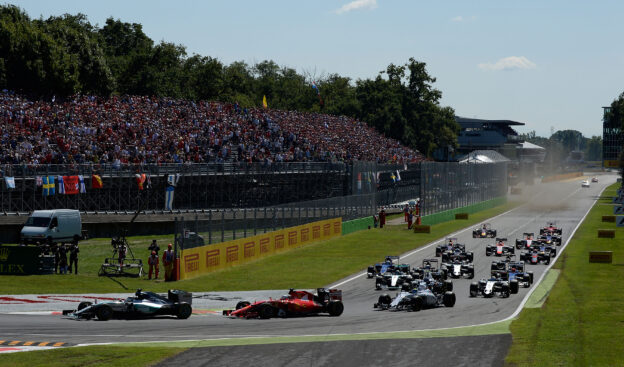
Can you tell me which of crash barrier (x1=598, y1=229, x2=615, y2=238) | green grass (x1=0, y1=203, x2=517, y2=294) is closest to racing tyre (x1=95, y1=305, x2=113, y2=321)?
green grass (x1=0, y1=203, x2=517, y2=294)

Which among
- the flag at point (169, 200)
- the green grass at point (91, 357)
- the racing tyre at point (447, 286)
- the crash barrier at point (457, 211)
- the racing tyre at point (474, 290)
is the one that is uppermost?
the flag at point (169, 200)

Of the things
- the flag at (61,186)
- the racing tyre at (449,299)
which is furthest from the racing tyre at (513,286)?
the flag at (61,186)

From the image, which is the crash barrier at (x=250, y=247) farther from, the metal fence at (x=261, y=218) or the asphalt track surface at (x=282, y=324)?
the asphalt track surface at (x=282, y=324)

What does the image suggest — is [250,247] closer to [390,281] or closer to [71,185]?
[390,281]

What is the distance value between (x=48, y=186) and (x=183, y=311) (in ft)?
96.4

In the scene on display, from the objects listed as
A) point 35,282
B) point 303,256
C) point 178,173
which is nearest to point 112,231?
point 178,173

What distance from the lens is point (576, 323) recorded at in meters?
28.0

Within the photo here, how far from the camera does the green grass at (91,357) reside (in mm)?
20422

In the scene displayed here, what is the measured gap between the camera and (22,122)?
193 feet

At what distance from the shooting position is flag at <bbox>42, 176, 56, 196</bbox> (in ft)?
176

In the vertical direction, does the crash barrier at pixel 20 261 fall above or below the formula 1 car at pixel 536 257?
above

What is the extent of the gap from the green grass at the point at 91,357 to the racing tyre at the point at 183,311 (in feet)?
17.6

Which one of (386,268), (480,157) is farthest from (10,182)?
(480,157)

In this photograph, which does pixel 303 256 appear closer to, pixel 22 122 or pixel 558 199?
pixel 22 122
